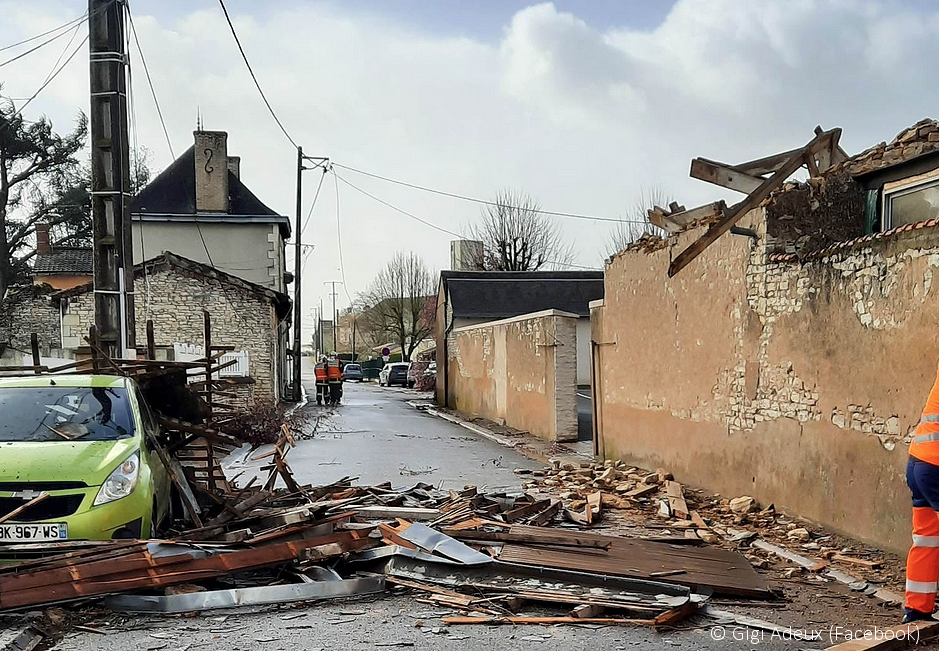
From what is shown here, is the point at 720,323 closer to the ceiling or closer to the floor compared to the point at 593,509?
closer to the ceiling

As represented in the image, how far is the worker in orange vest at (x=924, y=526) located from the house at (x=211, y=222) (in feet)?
115

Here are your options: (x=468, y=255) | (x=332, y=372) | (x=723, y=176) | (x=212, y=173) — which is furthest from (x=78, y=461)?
(x=468, y=255)

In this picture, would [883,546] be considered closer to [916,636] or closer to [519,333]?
[916,636]

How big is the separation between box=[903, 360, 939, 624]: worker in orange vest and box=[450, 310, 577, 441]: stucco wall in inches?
502

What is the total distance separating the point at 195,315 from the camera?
91.4ft

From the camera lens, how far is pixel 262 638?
5.51 m

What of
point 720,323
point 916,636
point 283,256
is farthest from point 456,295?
point 916,636

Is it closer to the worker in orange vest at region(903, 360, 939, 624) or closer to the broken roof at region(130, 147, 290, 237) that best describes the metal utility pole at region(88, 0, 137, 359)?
the worker in orange vest at region(903, 360, 939, 624)

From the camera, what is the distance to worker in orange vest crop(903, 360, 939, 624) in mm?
5562

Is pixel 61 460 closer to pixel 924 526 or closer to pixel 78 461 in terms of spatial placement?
pixel 78 461

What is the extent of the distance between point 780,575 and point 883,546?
3.79 ft

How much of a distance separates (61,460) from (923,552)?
21.1 ft

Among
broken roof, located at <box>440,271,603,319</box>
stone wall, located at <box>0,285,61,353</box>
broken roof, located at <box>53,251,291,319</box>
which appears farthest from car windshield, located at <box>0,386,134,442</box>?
Result: broken roof, located at <box>440,271,603,319</box>

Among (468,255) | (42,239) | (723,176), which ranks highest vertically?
(468,255)
